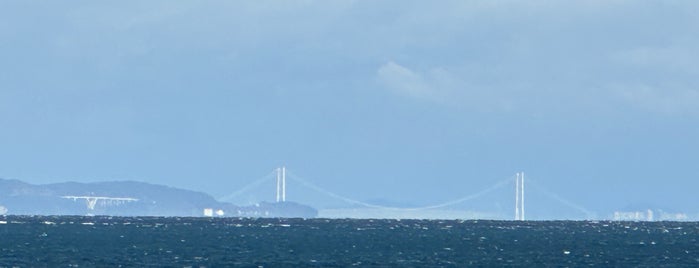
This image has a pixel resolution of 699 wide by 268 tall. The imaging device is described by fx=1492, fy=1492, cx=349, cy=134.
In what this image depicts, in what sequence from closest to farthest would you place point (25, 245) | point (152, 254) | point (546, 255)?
point (152, 254)
point (546, 255)
point (25, 245)

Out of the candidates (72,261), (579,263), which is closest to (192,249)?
(72,261)

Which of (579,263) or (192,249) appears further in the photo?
(192,249)

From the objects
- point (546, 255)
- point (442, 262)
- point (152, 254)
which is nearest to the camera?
point (442, 262)

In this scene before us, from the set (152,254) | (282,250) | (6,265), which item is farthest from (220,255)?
(6,265)

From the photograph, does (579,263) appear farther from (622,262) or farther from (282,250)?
(282,250)

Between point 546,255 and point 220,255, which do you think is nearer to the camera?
point 220,255

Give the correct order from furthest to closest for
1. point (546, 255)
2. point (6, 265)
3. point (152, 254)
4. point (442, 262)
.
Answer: point (546, 255), point (152, 254), point (442, 262), point (6, 265)

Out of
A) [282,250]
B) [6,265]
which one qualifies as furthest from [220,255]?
[6,265]

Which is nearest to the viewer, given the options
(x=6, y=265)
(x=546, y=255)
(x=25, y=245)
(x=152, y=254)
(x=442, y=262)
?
(x=6, y=265)

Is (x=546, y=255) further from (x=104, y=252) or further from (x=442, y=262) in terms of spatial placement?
(x=104, y=252)
